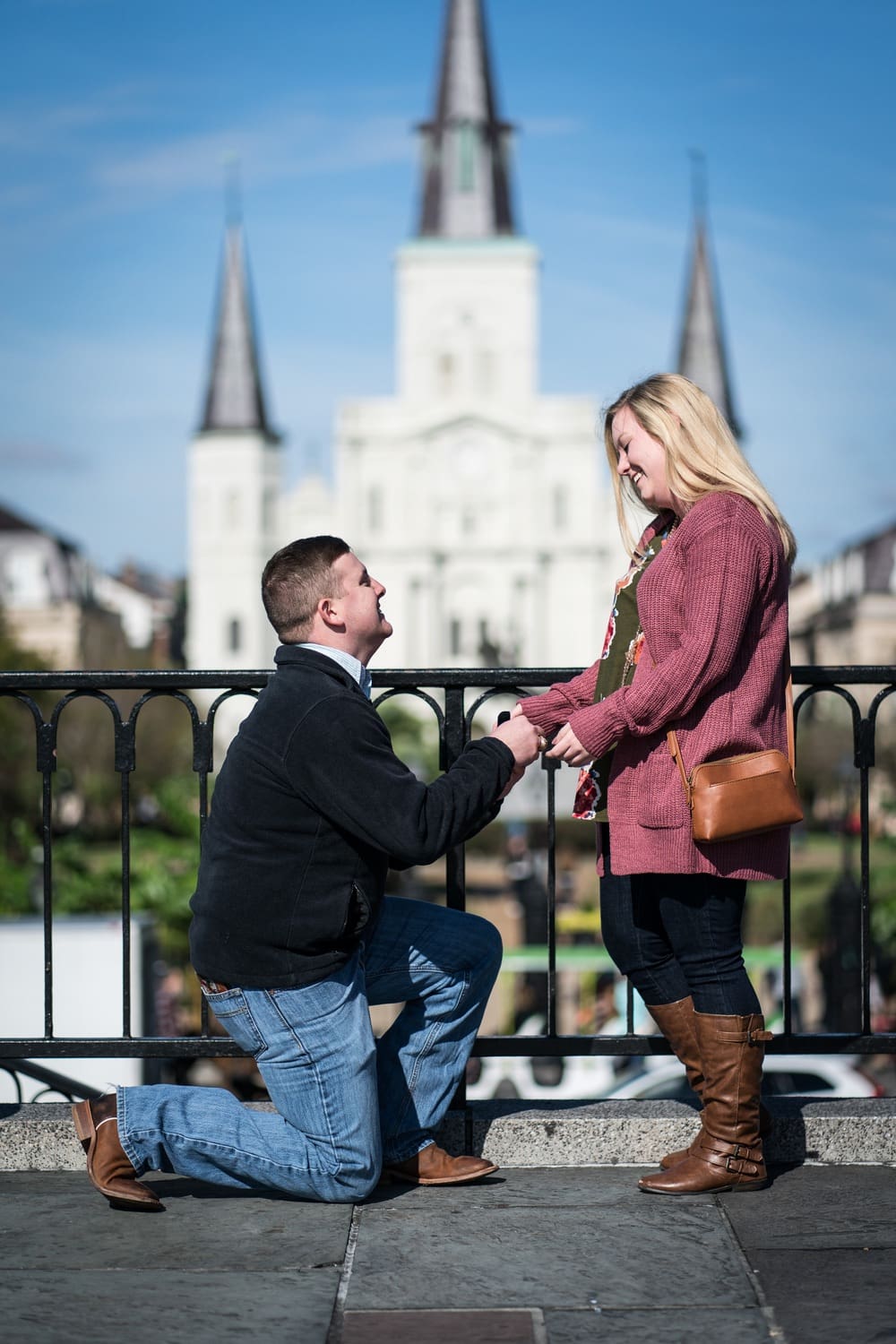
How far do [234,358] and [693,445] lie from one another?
76.6 meters

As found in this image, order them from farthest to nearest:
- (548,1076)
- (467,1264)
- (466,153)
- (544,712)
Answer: (466,153) → (548,1076) → (544,712) → (467,1264)

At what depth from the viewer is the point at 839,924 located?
1642 cm

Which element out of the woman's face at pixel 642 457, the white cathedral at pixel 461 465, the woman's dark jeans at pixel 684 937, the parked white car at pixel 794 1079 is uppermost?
the white cathedral at pixel 461 465

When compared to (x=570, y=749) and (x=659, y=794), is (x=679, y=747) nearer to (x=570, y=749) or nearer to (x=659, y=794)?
(x=659, y=794)

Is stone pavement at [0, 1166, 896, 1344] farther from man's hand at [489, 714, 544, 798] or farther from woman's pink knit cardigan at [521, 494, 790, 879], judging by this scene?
man's hand at [489, 714, 544, 798]

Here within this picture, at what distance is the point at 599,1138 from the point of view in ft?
13.6

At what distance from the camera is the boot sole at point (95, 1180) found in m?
3.69

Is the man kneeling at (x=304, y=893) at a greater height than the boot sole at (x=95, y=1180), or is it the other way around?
the man kneeling at (x=304, y=893)

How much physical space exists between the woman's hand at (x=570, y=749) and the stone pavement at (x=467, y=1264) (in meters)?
1.00

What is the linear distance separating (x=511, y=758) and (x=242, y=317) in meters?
74.4

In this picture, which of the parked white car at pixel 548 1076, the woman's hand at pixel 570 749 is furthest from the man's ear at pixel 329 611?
the parked white car at pixel 548 1076

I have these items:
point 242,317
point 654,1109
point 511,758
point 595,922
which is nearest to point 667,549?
point 511,758

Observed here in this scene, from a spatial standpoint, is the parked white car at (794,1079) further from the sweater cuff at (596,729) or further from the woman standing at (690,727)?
the sweater cuff at (596,729)

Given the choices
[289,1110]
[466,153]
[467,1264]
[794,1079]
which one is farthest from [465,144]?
[467,1264]
